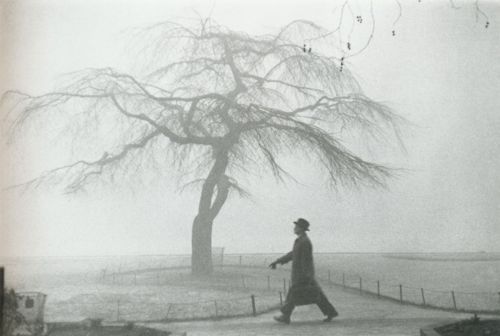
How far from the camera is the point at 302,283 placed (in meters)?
4.52

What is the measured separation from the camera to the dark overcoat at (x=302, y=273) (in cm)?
448

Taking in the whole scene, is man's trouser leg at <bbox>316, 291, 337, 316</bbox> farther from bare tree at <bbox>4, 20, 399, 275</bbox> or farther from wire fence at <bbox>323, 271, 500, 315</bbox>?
bare tree at <bbox>4, 20, 399, 275</bbox>

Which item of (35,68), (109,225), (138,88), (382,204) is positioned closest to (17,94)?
(35,68)

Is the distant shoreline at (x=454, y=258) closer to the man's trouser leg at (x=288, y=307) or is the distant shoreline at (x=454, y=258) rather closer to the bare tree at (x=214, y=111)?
the bare tree at (x=214, y=111)

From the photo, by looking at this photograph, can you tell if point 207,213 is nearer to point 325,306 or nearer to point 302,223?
point 302,223

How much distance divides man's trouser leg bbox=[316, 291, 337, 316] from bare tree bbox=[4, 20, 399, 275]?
37.5 inches

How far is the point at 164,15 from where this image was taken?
193 inches

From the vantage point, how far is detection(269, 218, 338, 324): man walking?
4449mm

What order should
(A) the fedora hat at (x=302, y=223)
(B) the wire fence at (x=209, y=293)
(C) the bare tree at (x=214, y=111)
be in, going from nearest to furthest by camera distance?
(B) the wire fence at (x=209, y=293)
(A) the fedora hat at (x=302, y=223)
(C) the bare tree at (x=214, y=111)

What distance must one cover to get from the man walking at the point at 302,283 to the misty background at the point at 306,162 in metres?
0.16

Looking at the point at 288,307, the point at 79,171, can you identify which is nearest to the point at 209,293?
the point at 288,307


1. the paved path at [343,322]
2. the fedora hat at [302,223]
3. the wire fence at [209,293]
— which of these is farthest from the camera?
the fedora hat at [302,223]

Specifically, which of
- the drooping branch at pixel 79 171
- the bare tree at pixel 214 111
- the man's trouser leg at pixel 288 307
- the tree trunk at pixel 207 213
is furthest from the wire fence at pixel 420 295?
the drooping branch at pixel 79 171

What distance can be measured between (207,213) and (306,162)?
946 millimetres
